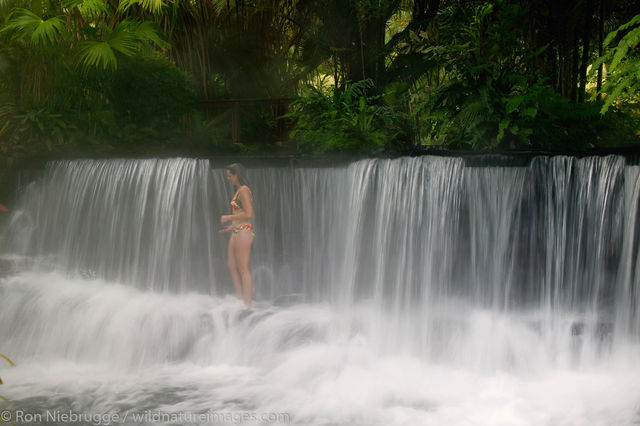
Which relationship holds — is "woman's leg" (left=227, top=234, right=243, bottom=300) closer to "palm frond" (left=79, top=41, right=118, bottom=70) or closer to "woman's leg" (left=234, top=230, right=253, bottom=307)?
"woman's leg" (left=234, top=230, right=253, bottom=307)

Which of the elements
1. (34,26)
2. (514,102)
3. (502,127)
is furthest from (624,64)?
(34,26)

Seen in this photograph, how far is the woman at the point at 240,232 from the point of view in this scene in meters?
8.53

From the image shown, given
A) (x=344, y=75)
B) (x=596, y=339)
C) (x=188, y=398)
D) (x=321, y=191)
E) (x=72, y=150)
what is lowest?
(x=188, y=398)

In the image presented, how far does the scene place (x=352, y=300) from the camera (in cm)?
882

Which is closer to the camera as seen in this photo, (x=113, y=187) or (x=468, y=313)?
(x=468, y=313)

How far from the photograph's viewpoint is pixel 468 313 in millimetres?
8117

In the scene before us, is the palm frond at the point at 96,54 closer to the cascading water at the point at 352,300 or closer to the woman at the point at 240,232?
the cascading water at the point at 352,300

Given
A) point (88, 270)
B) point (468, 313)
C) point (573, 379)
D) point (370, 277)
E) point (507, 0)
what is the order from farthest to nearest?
1. point (507, 0)
2. point (88, 270)
3. point (370, 277)
4. point (468, 313)
5. point (573, 379)

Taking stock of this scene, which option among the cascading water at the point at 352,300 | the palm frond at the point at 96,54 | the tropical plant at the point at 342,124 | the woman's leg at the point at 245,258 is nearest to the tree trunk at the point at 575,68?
the tropical plant at the point at 342,124

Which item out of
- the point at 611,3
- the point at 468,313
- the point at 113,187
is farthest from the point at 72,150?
the point at 611,3

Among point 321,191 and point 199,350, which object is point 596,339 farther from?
point 199,350

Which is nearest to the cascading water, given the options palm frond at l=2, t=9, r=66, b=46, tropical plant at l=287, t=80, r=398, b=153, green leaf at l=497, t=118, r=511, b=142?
green leaf at l=497, t=118, r=511, b=142

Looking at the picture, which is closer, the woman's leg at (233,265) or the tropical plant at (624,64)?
the tropical plant at (624,64)

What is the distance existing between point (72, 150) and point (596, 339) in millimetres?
10062
